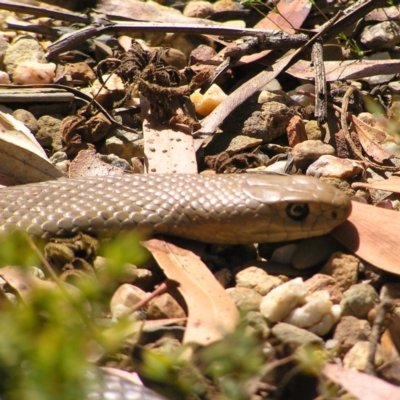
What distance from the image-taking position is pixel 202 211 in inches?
130

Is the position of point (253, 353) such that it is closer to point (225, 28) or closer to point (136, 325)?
point (136, 325)

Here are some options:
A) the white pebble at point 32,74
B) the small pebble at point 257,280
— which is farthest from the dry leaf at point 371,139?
the white pebble at point 32,74

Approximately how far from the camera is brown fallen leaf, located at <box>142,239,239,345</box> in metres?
2.61

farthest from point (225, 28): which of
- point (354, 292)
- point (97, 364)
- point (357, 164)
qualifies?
point (97, 364)

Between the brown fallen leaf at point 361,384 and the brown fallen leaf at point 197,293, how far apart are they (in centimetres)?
40

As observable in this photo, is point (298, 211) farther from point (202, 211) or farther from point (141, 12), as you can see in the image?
point (141, 12)

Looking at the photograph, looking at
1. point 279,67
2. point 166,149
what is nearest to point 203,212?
point 166,149

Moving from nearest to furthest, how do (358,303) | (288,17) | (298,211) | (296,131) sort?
1. (358,303)
2. (298,211)
3. (296,131)
4. (288,17)

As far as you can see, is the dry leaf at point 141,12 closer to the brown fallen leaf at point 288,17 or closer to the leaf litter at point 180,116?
the leaf litter at point 180,116

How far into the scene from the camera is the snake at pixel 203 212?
329cm

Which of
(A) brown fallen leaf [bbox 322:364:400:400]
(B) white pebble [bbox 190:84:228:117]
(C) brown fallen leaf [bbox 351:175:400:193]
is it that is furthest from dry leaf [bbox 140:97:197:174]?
(A) brown fallen leaf [bbox 322:364:400:400]

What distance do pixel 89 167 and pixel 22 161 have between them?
38 cm

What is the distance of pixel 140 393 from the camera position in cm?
242

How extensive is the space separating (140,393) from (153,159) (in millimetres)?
1838
